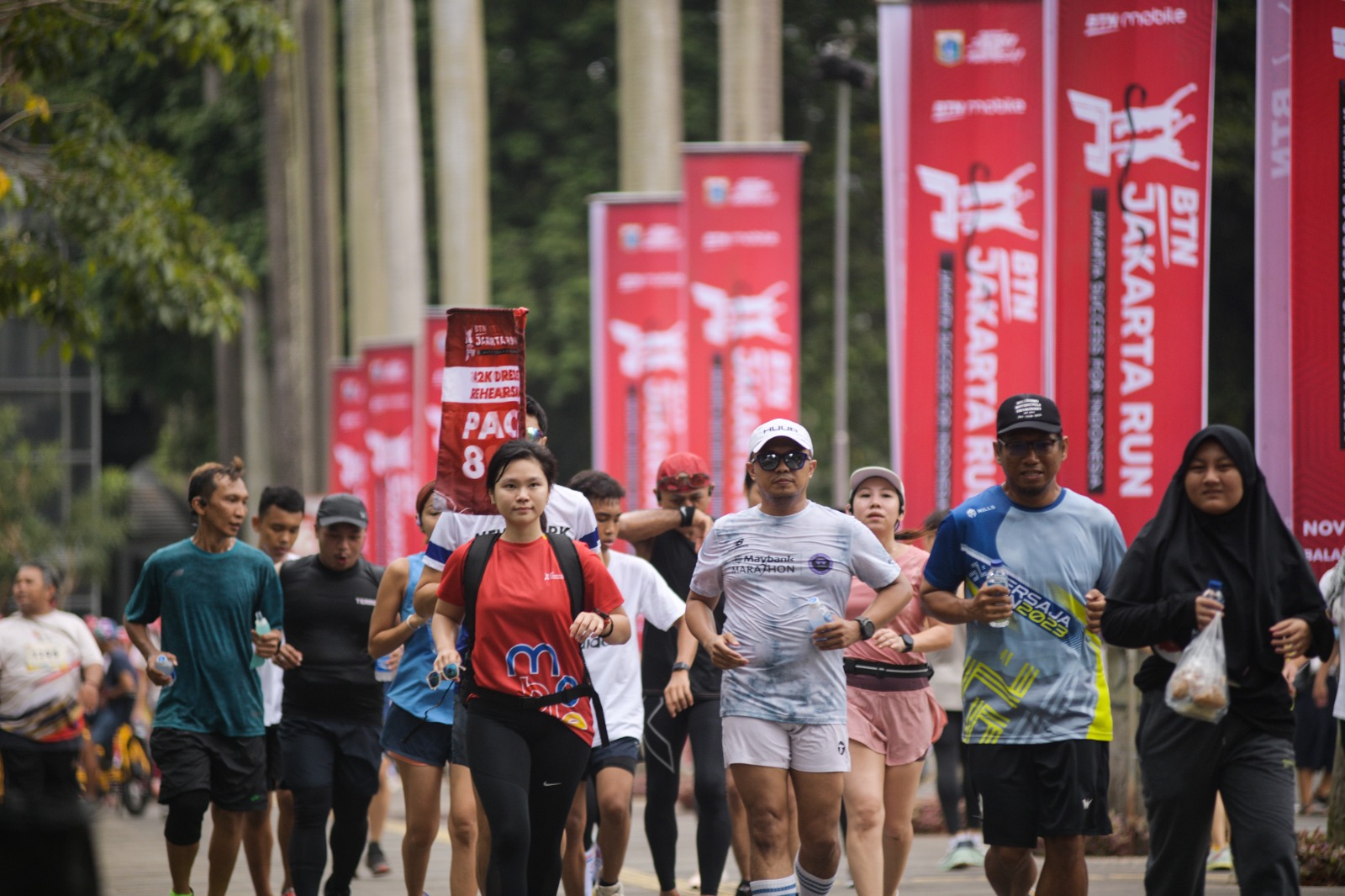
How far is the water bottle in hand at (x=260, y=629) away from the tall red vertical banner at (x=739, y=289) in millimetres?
9174

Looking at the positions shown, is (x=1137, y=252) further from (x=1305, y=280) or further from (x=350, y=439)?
(x=350, y=439)

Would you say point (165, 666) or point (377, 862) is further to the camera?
point (377, 862)

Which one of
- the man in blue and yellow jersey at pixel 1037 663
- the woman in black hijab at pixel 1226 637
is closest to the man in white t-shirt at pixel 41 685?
the man in blue and yellow jersey at pixel 1037 663

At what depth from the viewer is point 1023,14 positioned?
41.9 feet

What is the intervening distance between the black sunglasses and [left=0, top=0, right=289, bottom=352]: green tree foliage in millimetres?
6340

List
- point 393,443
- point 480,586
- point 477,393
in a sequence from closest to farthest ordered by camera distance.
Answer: point 480,586
point 477,393
point 393,443

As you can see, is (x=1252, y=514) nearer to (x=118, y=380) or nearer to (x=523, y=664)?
(x=523, y=664)

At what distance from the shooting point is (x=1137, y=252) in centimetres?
1152

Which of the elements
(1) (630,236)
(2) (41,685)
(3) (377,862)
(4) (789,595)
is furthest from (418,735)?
(1) (630,236)

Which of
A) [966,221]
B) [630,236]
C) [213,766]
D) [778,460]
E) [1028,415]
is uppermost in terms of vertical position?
[630,236]

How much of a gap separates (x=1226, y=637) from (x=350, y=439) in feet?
65.3

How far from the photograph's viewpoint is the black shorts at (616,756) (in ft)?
28.9

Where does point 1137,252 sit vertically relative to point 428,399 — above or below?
above

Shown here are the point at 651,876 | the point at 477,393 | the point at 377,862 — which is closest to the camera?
the point at 477,393
